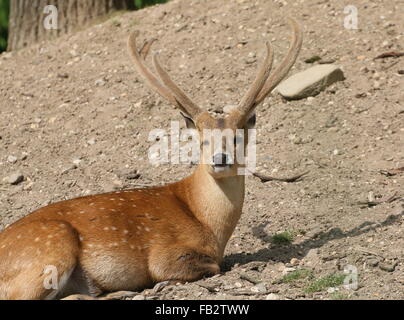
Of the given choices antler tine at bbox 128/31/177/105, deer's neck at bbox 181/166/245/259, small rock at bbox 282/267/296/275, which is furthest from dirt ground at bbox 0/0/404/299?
antler tine at bbox 128/31/177/105

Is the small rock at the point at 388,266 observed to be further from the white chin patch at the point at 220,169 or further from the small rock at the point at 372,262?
the white chin patch at the point at 220,169

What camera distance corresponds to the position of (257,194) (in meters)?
8.06

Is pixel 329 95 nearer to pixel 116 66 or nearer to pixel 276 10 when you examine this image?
pixel 276 10

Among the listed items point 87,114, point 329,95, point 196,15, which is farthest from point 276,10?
point 87,114

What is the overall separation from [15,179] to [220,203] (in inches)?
121

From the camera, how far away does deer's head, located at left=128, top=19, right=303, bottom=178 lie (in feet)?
20.9

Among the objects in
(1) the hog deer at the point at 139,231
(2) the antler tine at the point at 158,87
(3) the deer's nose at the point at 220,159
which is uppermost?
(2) the antler tine at the point at 158,87

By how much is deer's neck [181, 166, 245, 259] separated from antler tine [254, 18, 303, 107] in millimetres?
675

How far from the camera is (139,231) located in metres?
6.47

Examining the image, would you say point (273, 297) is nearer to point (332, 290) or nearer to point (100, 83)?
point (332, 290)

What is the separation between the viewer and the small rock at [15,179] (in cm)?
891

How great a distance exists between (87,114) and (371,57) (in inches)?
131

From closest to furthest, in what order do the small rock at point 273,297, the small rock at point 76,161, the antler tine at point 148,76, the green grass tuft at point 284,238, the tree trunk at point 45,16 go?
the small rock at point 273,297 → the antler tine at point 148,76 → the green grass tuft at point 284,238 → the small rock at point 76,161 → the tree trunk at point 45,16

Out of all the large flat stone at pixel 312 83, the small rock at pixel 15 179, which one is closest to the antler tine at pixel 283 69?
the large flat stone at pixel 312 83
